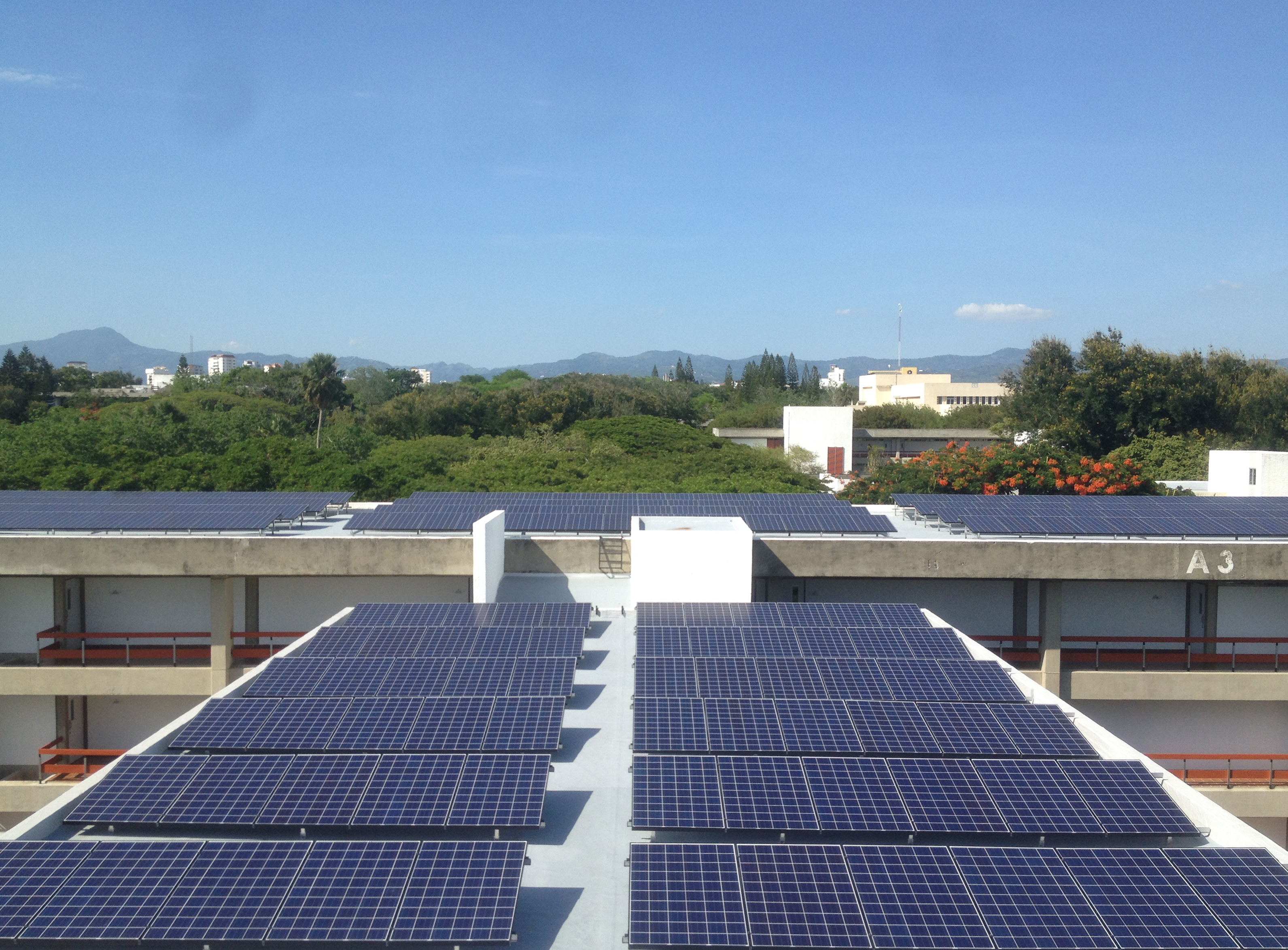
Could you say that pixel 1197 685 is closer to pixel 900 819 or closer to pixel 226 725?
pixel 900 819

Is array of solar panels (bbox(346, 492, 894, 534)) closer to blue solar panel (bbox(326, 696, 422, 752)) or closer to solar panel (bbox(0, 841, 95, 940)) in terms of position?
blue solar panel (bbox(326, 696, 422, 752))

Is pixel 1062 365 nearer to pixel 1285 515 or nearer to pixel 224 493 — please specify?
pixel 1285 515

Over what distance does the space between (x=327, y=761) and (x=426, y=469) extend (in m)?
31.0

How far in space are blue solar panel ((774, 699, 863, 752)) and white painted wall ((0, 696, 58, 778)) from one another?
17.3 metres

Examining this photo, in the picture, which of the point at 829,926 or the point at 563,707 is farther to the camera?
the point at 563,707

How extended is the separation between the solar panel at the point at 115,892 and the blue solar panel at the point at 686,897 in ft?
11.8

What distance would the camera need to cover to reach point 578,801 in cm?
949

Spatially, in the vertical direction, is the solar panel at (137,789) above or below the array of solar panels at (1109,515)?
below

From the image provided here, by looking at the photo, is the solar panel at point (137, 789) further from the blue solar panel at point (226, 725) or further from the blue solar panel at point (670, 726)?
the blue solar panel at point (670, 726)

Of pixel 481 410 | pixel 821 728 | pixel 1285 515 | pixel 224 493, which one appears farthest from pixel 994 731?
pixel 481 410

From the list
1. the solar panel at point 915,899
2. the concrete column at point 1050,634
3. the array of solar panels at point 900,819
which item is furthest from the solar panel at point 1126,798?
the concrete column at point 1050,634

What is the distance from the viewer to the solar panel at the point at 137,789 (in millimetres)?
8367

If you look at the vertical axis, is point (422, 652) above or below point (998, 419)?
below

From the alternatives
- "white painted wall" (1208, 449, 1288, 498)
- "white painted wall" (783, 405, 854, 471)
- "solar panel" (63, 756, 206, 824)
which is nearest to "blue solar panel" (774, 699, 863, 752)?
"solar panel" (63, 756, 206, 824)
